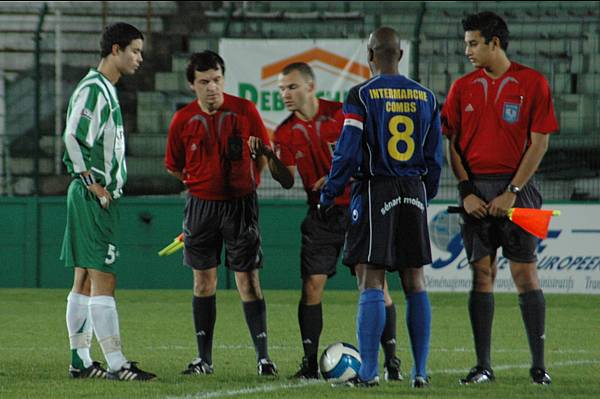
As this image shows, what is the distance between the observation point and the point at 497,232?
6676 millimetres

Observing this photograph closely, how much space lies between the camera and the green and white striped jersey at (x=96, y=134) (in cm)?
655

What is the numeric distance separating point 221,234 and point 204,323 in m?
0.53

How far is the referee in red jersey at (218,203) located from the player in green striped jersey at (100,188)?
1.91 ft

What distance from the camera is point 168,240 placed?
544 inches

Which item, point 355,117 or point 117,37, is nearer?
point 355,117

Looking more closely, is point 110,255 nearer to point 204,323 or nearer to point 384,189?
point 204,323

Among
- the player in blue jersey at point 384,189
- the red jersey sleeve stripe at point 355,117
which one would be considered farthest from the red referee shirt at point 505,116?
the red jersey sleeve stripe at point 355,117

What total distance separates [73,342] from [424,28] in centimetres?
979

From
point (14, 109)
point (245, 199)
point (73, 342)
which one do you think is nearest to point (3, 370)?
point (73, 342)

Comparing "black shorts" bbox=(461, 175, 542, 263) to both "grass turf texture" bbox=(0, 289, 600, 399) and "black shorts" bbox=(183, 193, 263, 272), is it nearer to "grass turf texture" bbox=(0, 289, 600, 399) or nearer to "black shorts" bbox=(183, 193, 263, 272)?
"grass turf texture" bbox=(0, 289, 600, 399)

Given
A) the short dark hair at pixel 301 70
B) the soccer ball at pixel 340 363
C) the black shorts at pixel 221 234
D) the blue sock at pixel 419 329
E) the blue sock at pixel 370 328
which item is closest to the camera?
the blue sock at pixel 370 328

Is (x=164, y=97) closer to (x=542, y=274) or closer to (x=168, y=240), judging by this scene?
(x=168, y=240)

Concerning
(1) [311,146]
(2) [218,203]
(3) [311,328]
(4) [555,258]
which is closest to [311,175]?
(1) [311,146]

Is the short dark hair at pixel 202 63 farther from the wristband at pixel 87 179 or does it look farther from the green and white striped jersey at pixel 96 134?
the wristband at pixel 87 179
